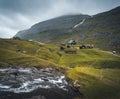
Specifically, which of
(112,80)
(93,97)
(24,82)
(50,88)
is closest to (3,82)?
(24,82)

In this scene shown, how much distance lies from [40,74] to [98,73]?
146 ft

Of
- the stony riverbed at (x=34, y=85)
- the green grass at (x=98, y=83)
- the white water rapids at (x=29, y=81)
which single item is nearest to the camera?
the stony riverbed at (x=34, y=85)

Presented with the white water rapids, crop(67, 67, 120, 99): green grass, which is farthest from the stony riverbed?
crop(67, 67, 120, 99): green grass

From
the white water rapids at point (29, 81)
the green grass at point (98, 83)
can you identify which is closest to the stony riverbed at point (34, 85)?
the white water rapids at point (29, 81)

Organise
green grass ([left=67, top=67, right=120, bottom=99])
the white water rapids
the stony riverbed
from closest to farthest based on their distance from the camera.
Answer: the stony riverbed < the white water rapids < green grass ([left=67, top=67, right=120, bottom=99])

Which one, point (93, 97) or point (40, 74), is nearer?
point (93, 97)

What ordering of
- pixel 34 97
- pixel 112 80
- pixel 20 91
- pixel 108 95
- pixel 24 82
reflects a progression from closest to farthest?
1. pixel 34 97
2. pixel 20 91
3. pixel 108 95
4. pixel 24 82
5. pixel 112 80

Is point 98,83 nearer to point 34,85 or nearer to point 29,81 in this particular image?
point 34,85

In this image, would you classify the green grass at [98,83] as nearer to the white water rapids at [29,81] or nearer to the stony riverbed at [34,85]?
the stony riverbed at [34,85]

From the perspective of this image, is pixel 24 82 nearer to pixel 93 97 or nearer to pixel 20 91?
pixel 20 91

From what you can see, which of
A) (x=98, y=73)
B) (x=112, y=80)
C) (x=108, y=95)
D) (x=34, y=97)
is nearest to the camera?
(x=34, y=97)

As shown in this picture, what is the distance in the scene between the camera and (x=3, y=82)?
12619 centimetres

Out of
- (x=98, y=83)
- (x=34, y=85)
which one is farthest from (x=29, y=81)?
(x=98, y=83)

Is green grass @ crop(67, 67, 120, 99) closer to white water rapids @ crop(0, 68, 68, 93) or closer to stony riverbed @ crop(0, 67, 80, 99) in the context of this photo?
stony riverbed @ crop(0, 67, 80, 99)
